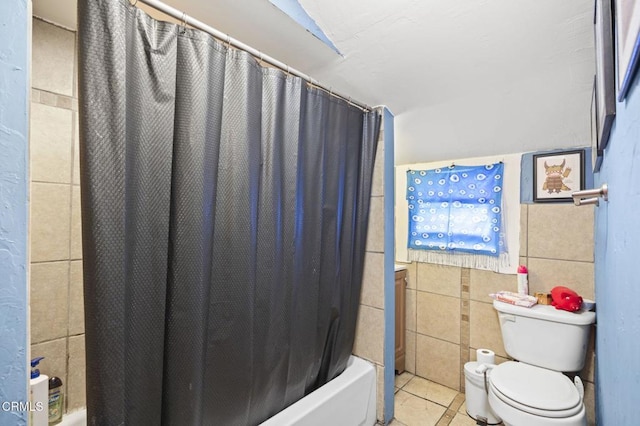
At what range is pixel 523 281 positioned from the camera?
1.99 m

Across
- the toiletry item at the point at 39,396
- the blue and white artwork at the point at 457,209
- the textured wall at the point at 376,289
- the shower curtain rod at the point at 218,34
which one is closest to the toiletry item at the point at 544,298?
the blue and white artwork at the point at 457,209

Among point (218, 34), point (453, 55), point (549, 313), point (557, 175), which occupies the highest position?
point (453, 55)

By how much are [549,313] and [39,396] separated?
243 centimetres

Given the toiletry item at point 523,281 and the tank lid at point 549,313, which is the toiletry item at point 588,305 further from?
the toiletry item at point 523,281

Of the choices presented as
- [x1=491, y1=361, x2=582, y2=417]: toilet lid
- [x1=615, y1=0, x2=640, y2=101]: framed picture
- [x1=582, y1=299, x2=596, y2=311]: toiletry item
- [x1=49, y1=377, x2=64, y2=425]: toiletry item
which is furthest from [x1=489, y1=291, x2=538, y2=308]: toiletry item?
[x1=49, y1=377, x2=64, y2=425]: toiletry item

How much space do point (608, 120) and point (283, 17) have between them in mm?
1131

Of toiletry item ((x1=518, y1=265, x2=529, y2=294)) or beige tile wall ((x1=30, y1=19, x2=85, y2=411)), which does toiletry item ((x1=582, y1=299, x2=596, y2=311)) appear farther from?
beige tile wall ((x1=30, y1=19, x2=85, y2=411))

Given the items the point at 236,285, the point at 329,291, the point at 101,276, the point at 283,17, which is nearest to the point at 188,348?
the point at 236,285

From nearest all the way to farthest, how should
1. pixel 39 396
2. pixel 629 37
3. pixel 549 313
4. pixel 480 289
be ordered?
pixel 629 37
pixel 39 396
pixel 549 313
pixel 480 289

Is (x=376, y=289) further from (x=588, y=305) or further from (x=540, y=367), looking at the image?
(x=588, y=305)

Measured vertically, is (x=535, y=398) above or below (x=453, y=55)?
below

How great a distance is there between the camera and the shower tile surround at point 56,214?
115 centimetres

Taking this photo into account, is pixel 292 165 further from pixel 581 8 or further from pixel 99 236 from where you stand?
pixel 581 8

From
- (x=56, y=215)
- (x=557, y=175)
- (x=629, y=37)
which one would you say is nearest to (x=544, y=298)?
(x=557, y=175)
